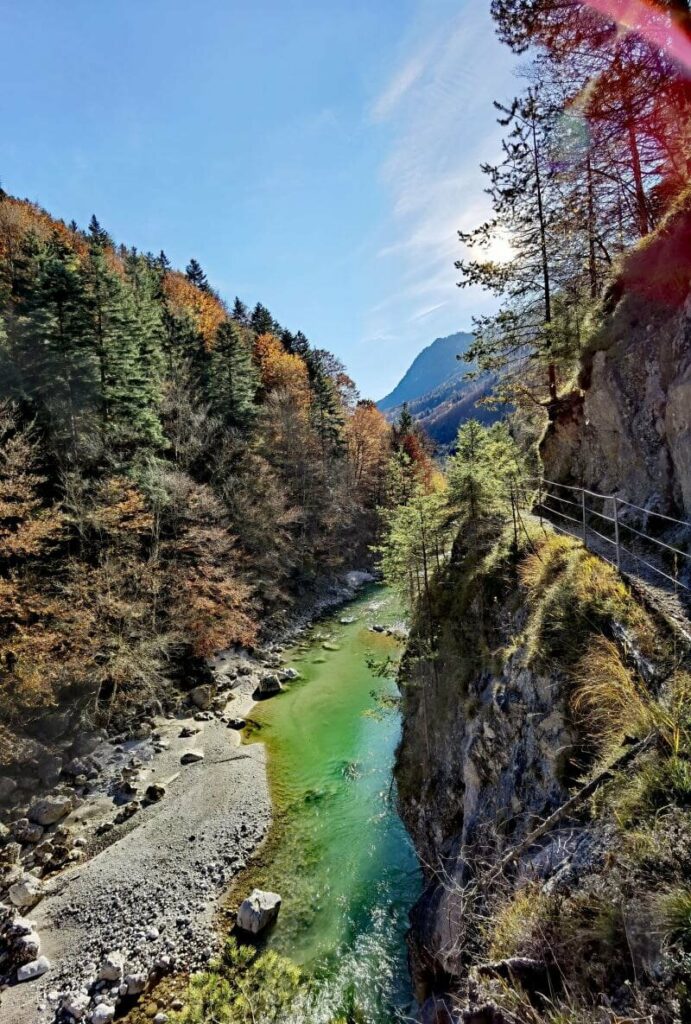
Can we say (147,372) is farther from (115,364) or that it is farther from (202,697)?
(202,697)

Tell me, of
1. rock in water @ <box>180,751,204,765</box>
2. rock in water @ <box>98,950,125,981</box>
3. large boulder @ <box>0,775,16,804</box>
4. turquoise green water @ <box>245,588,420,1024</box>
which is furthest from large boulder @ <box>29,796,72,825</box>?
turquoise green water @ <box>245,588,420,1024</box>

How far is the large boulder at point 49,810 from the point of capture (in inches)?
584

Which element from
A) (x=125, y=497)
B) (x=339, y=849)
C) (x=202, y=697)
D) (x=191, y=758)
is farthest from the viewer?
(x=125, y=497)

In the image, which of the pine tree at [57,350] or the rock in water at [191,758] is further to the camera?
the pine tree at [57,350]

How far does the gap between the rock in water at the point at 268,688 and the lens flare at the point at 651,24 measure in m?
25.0

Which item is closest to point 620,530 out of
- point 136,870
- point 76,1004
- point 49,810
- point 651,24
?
point 651,24

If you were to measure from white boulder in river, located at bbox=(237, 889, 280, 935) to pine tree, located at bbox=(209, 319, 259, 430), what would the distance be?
28104 mm

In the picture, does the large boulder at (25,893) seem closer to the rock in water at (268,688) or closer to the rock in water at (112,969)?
the rock in water at (112,969)

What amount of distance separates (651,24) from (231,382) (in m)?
28.9

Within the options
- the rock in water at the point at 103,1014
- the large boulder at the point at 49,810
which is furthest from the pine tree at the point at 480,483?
the large boulder at the point at 49,810

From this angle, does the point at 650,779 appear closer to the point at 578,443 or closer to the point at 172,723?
the point at 578,443

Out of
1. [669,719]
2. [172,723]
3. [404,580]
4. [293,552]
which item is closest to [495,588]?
[404,580]

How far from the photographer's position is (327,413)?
48.8 m

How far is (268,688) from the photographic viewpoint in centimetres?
2333
